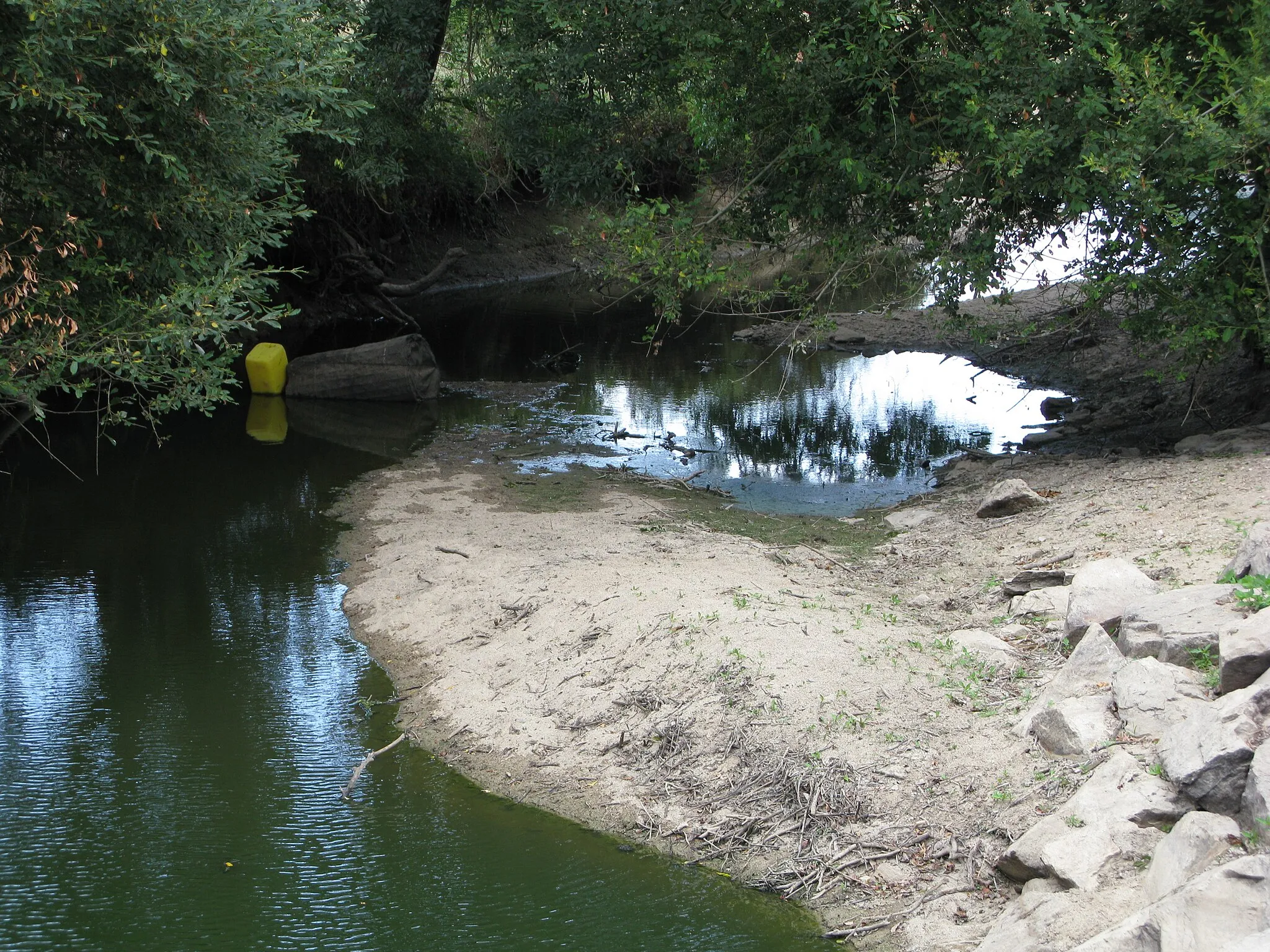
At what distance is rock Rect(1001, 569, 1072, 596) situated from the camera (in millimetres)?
6953

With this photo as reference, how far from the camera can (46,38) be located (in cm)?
570

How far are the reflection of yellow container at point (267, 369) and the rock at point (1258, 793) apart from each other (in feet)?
45.4

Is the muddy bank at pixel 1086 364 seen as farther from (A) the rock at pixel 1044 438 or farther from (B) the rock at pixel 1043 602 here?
(B) the rock at pixel 1043 602

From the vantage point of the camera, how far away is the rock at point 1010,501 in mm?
8852

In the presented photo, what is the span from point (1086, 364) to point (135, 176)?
12698 millimetres

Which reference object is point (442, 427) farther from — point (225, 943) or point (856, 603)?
point (225, 943)

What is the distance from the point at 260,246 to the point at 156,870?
13.9 feet

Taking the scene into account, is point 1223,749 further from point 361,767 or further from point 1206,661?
point 361,767

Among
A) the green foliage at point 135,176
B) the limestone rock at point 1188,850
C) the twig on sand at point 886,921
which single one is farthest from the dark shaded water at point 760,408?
the limestone rock at point 1188,850

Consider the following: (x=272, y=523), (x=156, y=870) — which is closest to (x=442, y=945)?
(x=156, y=870)

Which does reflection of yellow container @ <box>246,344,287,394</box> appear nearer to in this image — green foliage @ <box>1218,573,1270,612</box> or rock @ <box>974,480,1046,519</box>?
rock @ <box>974,480,1046,519</box>

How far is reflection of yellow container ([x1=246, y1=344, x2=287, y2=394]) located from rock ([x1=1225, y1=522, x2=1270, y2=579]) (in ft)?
42.1

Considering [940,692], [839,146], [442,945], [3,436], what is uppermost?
[839,146]

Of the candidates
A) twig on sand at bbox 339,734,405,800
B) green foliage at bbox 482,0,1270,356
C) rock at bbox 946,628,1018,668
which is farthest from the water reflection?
twig on sand at bbox 339,734,405,800
